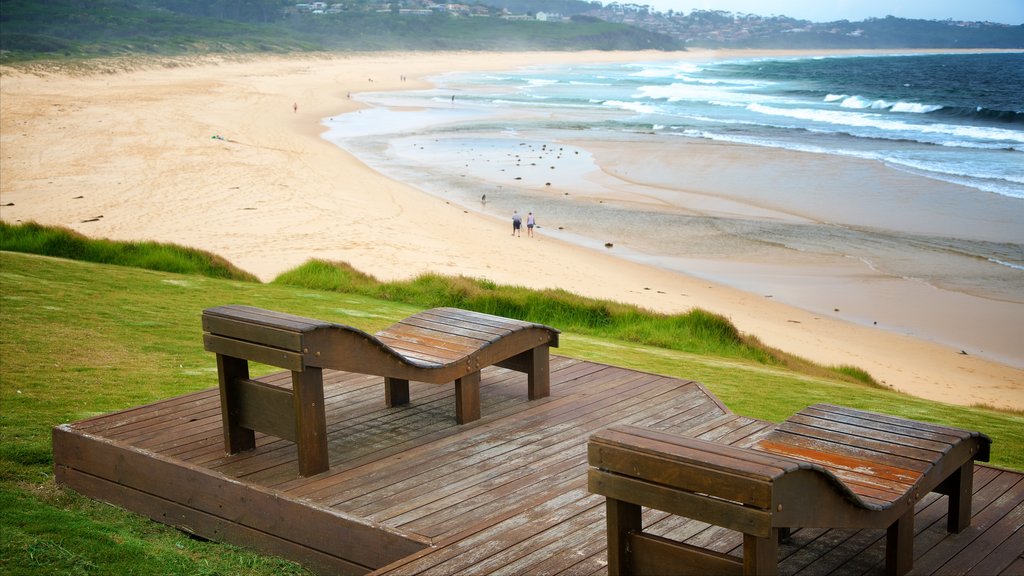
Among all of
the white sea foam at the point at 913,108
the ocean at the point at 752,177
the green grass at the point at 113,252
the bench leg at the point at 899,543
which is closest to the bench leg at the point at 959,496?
the bench leg at the point at 899,543

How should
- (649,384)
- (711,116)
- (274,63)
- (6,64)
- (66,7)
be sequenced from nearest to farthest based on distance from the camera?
(649,384) < (711,116) < (6,64) < (274,63) < (66,7)

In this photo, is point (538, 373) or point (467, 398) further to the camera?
point (538, 373)

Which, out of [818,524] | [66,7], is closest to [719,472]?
[818,524]

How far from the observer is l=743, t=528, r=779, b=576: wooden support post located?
3117 mm

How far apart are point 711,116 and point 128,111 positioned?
27973 millimetres

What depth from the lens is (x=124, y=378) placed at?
22.0ft

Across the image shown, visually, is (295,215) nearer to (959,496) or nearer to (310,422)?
(310,422)

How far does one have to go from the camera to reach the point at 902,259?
723 inches

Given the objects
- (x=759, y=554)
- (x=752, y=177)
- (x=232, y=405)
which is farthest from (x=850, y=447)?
(x=752, y=177)

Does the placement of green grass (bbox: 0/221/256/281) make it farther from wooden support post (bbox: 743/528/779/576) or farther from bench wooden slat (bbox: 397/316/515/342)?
wooden support post (bbox: 743/528/779/576)

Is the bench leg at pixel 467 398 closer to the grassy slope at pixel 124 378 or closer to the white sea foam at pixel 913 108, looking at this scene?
the grassy slope at pixel 124 378

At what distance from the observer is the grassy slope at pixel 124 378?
4.13 m

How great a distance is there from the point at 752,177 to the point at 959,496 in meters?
24.4

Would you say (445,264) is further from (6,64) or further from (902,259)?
(6,64)
